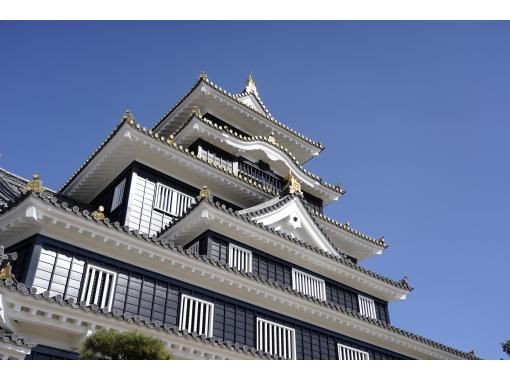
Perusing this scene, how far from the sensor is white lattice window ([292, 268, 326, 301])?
21555 mm

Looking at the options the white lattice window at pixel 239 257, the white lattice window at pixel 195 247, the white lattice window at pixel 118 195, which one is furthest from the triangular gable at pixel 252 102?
the white lattice window at pixel 195 247

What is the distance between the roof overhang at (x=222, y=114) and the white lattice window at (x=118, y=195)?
8096 millimetres

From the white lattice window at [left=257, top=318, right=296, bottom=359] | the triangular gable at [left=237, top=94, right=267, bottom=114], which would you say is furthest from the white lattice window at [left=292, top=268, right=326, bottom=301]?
the triangular gable at [left=237, top=94, right=267, bottom=114]

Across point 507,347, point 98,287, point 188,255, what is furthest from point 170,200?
point 507,347

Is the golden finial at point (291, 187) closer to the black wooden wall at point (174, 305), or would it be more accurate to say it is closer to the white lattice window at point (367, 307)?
the white lattice window at point (367, 307)

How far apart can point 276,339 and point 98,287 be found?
22.8 ft

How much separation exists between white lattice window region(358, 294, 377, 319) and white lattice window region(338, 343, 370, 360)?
3093 millimetres

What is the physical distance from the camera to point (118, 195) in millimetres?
21250

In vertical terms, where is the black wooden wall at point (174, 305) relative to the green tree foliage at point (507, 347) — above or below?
below

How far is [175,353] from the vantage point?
14.1m

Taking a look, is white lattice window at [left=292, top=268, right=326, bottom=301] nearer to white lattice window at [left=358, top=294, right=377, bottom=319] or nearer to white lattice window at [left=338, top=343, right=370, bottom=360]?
white lattice window at [left=338, top=343, right=370, bottom=360]

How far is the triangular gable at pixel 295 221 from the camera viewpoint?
22.7 metres

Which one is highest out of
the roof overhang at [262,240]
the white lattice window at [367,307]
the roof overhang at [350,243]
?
the roof overhang at [350,243]

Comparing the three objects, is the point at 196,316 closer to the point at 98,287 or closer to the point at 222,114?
the point at 98,287
